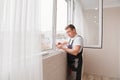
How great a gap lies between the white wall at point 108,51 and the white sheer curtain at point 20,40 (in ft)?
9.41

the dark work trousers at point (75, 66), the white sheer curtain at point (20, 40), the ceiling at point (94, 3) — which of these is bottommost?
the dark work trousers at point (75, 66)

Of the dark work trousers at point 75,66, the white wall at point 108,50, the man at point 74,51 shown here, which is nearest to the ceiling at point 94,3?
the white wall at point 108,50

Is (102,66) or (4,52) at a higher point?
(4,52)

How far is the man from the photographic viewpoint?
2.10 meters

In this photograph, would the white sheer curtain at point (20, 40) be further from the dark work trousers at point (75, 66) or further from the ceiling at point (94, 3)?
the ceiling at point (94, 3)

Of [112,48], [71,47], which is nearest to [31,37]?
[71,47]

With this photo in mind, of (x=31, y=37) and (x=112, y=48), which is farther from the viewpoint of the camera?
(x=112, y=48)

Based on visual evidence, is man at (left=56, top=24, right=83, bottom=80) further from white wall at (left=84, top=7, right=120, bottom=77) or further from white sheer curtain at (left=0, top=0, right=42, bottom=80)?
white wall at (left=84, top=7, right=120, bottom=77)

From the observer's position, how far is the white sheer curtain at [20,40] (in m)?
0.80

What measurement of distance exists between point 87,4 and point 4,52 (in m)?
3.11

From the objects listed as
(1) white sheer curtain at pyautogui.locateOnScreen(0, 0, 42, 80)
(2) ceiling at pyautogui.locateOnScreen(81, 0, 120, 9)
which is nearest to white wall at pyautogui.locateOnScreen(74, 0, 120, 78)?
(2) ceiling at pyautogui.locateOnScreen(81, 0, 120, 9)

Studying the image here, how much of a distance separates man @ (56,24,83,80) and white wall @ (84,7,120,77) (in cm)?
160

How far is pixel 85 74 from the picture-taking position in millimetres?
3799

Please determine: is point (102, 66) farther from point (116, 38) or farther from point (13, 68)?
point (13, 68)
